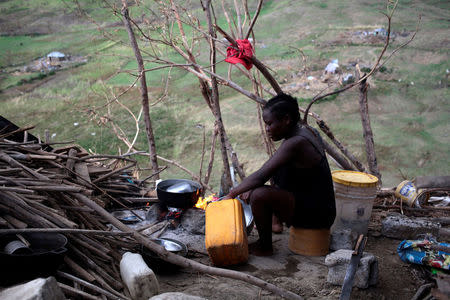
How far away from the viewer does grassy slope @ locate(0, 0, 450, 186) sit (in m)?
9.49

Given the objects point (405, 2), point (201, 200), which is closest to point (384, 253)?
point (201, 200)

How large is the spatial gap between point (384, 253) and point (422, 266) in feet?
1.79

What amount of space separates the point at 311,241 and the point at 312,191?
1.57ft

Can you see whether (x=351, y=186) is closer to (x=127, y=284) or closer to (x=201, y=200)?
(x=201, y=200)

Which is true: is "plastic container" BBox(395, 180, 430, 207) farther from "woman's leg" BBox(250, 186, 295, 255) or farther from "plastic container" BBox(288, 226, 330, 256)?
"woman's leg" BBox(250, 186, 295, 255)

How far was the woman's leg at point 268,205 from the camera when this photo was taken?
11.2ft

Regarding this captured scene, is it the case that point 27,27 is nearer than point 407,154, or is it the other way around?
point 407,154

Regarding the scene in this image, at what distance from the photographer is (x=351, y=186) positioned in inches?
152

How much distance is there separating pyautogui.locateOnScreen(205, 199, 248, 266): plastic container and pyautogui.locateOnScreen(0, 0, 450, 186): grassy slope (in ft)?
15.6

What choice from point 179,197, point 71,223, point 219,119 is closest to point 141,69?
point 219,119

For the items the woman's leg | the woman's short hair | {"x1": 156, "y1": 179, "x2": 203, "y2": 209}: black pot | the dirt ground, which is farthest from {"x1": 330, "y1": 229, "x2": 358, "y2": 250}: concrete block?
{"x1": 156, "y1": 179, "x2": 203, "y2": 209}: black pot

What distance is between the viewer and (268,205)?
344cm

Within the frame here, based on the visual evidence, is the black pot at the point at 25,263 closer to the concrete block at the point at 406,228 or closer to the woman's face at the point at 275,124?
the woman's face at the point at 275,124

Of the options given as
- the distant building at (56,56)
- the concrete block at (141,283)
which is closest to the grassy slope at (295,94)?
the distant building at (56,56)
